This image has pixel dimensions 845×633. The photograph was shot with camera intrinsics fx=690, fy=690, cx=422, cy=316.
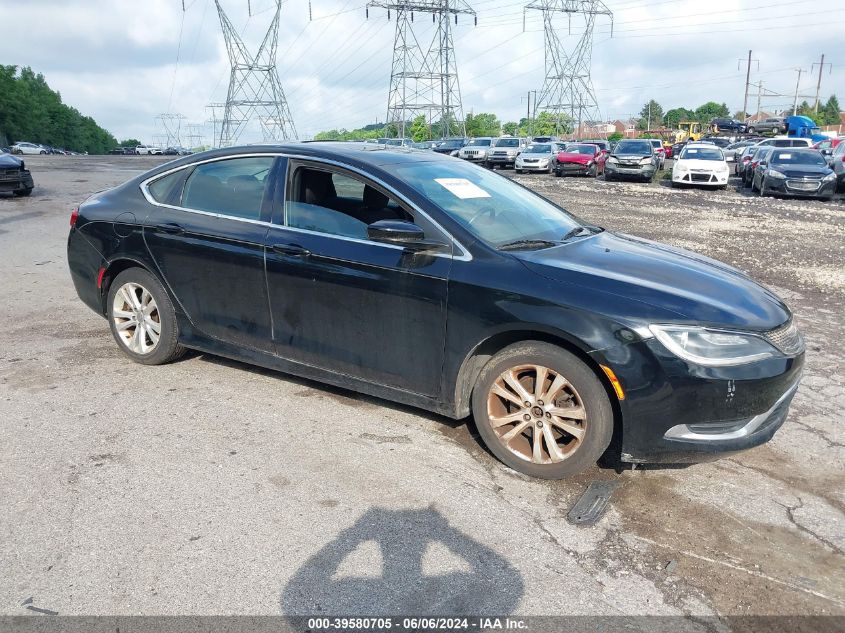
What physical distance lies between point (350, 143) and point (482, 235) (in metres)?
1.58

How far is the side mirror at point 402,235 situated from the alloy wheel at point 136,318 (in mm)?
2090

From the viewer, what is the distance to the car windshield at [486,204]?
4051 mm

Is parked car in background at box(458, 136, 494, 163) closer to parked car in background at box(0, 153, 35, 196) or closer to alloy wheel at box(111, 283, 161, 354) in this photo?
parked car in background at box(0, 153, 35, 196)

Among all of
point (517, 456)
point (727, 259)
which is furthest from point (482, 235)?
point (727, 259)

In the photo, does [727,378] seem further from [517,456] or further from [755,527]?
[517,456]

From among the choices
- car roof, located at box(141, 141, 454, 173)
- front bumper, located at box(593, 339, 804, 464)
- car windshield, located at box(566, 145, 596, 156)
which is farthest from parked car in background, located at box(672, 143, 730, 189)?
front bumper, located at box(593, 339, 804, 464)

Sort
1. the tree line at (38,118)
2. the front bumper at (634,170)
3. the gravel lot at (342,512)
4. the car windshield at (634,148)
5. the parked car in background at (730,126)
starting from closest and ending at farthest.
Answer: the gravel lot at (342,512) < the front bumper at (634,170) < the car windshield at (634,148) < the parked car in background at (730,126) < the tree line at (38,118)

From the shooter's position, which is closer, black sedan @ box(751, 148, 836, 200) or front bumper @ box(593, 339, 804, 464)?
front bumper @ box(593, 339, 804, 464)

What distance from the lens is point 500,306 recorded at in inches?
142

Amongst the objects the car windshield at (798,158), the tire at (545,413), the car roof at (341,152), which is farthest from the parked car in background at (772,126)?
the tire at (545,413)

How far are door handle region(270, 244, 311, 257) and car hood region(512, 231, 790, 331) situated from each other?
134 cm

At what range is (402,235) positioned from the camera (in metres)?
3.79

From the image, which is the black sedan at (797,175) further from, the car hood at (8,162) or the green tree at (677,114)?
the green tree at (677,114)

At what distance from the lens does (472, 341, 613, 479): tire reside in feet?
11.4
